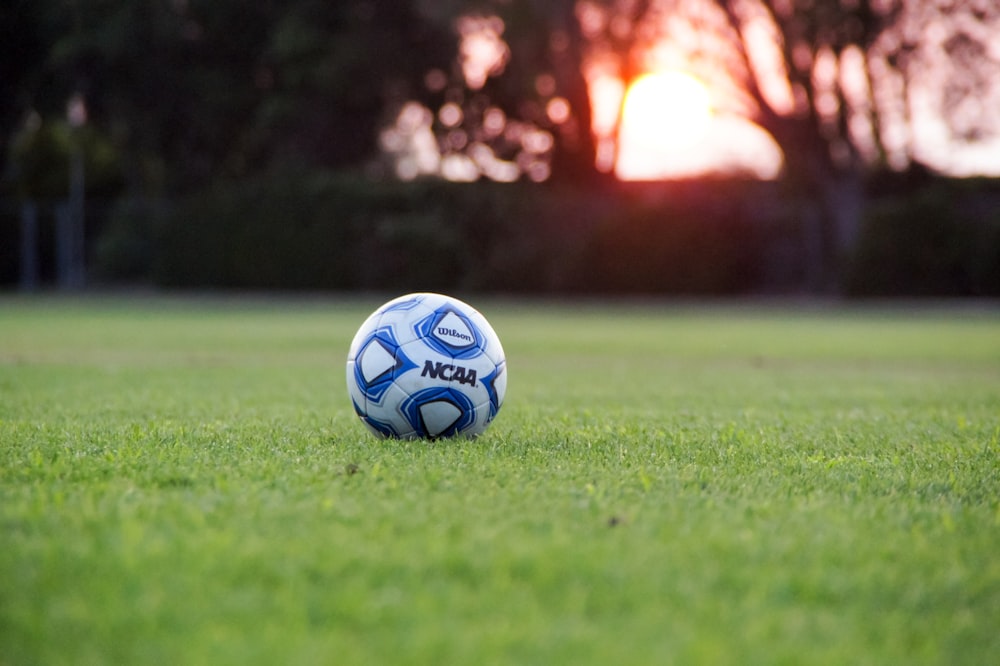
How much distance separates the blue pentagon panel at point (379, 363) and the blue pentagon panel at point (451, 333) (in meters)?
0.14

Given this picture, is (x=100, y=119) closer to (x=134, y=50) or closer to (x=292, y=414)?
(x=134, y=50)

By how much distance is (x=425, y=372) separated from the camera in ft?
15.2

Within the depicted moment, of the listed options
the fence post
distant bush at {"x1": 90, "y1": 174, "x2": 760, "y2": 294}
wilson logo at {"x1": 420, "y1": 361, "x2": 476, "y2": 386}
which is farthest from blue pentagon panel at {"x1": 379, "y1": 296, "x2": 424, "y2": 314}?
the fence post

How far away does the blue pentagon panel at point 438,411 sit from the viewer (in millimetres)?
4672

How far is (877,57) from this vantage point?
2831 centimetres

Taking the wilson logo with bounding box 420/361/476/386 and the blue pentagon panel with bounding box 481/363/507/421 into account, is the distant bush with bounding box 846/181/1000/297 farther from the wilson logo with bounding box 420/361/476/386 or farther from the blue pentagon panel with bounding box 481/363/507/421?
the wilson logo with bounding box 420/361/476/386

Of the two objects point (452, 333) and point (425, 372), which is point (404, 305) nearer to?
point (452, 333)

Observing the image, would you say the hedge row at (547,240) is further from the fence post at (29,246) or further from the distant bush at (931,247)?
the fence post at (29,246)

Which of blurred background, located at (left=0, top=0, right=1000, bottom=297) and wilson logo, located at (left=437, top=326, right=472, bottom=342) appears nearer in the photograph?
wilson logo, located at (left=437, top=326, right=472, bottom=342)

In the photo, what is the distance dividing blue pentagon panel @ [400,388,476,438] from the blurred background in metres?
24.1

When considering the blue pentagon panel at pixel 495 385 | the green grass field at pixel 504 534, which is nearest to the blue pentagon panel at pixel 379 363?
the green grass field at pixel 504 534

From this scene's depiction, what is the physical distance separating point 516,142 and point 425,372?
3350 cm

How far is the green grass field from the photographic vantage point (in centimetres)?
229

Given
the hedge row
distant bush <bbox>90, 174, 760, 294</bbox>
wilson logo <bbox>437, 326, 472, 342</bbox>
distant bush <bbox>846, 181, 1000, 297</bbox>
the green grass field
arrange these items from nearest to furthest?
1. the green grass field
2. wilson logo <bbox>437, 326, 472, 342</bbox>
3. distant bush <bbox>846, 181, 1000, 297</bbox>
4. the hedge row
5. distant bush <bbox>90, 174, 760, 294</bbox>
